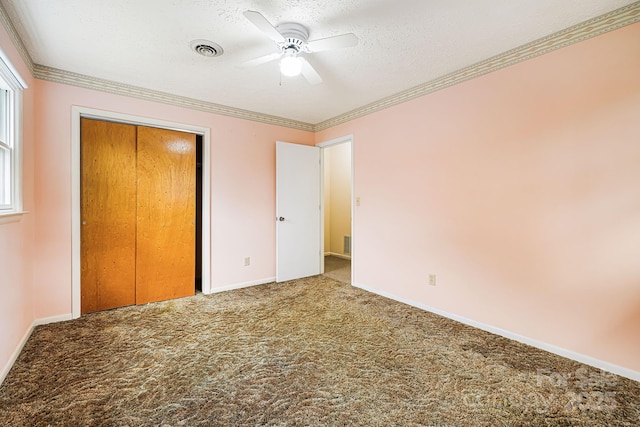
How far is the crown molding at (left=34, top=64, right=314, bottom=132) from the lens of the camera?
2.70 m

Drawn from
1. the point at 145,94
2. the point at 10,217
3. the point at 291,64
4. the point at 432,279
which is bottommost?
the point at 432,279

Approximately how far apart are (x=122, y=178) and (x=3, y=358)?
1793mm

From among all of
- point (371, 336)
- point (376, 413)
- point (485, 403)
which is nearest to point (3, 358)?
point (376, 413)

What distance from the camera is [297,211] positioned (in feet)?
14.2

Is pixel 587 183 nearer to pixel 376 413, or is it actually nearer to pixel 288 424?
pixel 376 413

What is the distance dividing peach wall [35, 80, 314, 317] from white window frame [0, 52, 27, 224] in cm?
39

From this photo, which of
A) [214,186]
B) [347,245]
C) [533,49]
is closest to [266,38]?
[214,186]

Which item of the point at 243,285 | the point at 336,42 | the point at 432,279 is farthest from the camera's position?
the point at 243,285

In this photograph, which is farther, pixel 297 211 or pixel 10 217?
pixel 297 211

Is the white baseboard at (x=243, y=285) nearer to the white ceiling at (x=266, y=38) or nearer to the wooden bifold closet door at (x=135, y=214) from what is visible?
the wooden bifold closet door at (x=135, y=214)

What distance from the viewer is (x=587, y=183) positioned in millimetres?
2057

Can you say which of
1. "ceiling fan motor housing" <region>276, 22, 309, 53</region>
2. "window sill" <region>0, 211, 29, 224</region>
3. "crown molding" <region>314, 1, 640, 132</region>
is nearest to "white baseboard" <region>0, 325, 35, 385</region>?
"window sill" <region>0, 211, 29, 224</region>

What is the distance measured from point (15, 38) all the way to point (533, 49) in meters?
3.91

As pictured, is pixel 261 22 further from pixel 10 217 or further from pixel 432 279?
pixel 432 279
